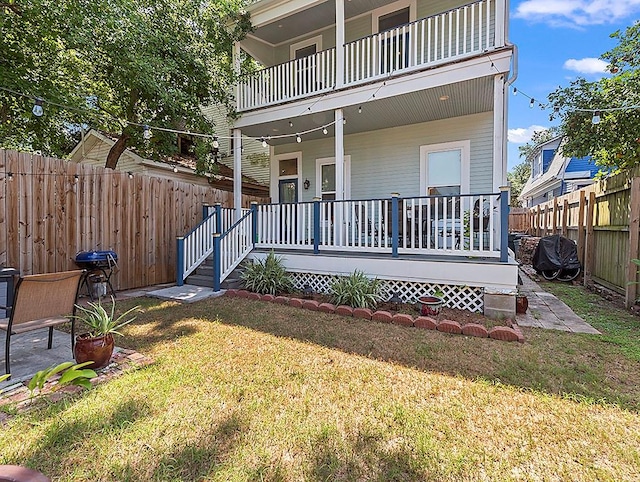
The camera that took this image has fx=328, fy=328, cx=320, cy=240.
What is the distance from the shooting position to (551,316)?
5.29 m

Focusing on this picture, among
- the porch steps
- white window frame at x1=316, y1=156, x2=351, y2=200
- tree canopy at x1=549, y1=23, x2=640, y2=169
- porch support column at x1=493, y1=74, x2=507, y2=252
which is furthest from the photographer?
white window frame at x1=316, y1=156, x2=351, y2=200

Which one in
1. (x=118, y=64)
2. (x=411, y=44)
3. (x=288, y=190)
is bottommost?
(x=288, y=190)

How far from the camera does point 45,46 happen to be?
27.6ft

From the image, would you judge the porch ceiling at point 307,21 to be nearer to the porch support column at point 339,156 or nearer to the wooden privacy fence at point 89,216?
the porch support column at point 339,156

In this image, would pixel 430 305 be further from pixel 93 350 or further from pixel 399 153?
pixel 399 153

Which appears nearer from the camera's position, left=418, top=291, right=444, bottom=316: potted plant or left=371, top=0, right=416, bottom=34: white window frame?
left=418, top=291, right=444, bottom=316: potted plant

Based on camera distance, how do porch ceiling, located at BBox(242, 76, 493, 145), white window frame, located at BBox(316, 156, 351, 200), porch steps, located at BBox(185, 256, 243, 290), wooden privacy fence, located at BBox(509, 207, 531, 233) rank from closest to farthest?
porch ceiling, located at BBox(242, 76, 493, 145)
porch steps, located at BBox(185, 256, 243, 290)
white window frame, located at BBox(316, 156, 351, 200)
wooden privacy fence, located at BBox(509, 207, 531, 233)

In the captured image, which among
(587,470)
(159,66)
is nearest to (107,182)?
(159,66)

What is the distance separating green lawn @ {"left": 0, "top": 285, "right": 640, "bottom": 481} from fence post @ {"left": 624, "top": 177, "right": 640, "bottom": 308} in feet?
6.01

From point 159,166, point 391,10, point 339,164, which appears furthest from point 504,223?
point 159,166

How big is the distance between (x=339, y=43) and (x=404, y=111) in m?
2.03

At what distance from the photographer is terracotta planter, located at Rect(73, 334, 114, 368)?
10.3 feet

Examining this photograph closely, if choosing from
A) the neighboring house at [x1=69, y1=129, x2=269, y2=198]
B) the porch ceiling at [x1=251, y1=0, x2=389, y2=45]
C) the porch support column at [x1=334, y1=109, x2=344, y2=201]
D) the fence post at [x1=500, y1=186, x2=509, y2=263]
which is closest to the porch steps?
the porch support column at [x1=334, y1=109, x2=344, y2=201]

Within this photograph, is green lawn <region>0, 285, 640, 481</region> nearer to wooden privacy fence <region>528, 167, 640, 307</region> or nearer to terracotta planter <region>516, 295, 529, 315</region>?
terracotta planter <region>516, 295, 529, 315</region>
